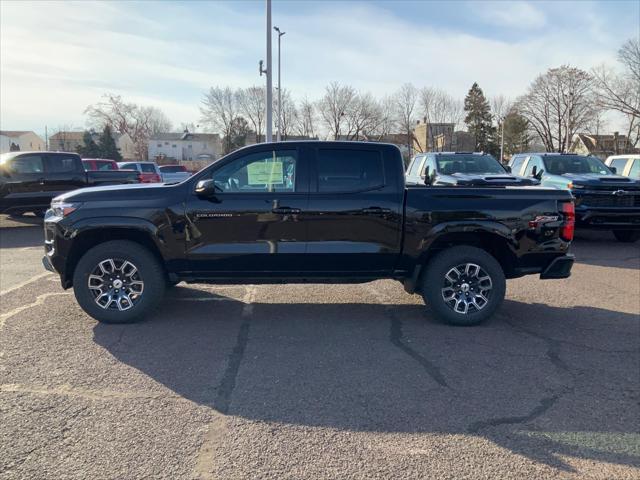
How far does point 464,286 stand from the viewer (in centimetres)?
542

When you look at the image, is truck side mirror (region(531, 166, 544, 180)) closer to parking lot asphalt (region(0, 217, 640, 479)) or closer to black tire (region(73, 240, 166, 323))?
parking lot asphalt (region(0, 217, 640, 479))

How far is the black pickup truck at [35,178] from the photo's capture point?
1251cm

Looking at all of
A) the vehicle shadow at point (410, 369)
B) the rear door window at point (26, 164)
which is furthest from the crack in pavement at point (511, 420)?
the rear door window at point (26, 164)

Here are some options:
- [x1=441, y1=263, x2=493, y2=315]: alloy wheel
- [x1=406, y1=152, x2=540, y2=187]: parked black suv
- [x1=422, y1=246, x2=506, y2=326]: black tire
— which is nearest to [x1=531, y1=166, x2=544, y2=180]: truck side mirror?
[x1=406, y1=152, x2=540, y2=187]: parked black suv

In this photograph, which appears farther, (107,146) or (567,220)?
(107,146)

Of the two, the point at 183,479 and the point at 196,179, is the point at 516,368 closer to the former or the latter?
the point at 183,479

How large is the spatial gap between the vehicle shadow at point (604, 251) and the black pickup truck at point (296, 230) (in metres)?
4.43

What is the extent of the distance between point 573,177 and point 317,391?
30.3 feet

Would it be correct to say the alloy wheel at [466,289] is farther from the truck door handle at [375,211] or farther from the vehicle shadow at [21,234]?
the vehicle shadow at [21,234]

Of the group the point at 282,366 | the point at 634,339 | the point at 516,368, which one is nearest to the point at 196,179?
the point at 282,366

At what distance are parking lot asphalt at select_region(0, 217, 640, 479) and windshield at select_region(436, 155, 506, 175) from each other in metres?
5.60

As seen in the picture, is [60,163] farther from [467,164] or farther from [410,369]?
[410,369]

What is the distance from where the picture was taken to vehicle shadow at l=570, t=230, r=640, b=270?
9078 mm

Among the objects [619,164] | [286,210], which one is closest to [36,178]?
[286,210]
